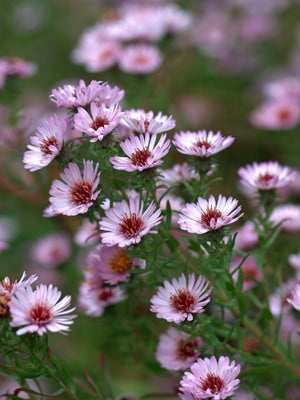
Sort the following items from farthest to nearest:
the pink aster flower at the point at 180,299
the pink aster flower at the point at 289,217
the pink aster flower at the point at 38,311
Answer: the pink aster flower at the point at 289,217 → the pink aster flower at the point at 180,299 → the pink aster flower at the point at 38,311

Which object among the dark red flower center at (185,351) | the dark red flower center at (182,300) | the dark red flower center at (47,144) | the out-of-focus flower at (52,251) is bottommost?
the dark red flower center at (185,351)

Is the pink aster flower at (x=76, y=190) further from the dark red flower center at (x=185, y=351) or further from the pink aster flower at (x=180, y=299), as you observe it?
the dark red flower center at (x=185, y=351)

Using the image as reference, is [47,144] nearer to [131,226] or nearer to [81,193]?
[81,193]

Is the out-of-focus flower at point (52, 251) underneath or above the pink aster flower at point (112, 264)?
above

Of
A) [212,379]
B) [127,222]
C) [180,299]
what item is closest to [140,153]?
[127,222]

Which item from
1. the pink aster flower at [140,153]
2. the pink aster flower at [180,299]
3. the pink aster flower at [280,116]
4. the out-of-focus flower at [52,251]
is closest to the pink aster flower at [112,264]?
the pink aster flower at [180,299]

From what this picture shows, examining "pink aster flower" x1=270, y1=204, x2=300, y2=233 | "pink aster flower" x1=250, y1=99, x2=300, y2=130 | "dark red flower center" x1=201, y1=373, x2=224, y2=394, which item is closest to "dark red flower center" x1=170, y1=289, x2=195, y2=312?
"dark red flower center" x1=201, y1=373, x2=224, y2=394
